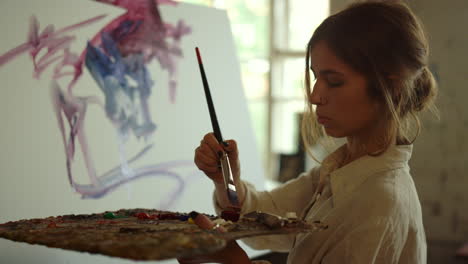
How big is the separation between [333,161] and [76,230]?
55 centimetres

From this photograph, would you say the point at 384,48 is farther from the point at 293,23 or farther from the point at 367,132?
the point at 293,23

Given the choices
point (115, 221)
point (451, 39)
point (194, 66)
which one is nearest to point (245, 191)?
point (115, 221)

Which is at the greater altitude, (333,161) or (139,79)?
(139,79)

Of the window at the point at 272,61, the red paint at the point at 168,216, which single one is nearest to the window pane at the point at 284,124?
the window at the point at 272,61

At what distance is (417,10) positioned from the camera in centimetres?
279

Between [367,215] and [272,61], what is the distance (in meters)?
2.81

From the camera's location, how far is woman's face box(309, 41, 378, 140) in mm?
898

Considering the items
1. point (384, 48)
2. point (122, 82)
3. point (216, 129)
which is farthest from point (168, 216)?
point (122, 82)

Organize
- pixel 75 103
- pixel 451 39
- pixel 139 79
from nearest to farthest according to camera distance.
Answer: pixel 75 103 → pixel 139 79 → pixel 451 39

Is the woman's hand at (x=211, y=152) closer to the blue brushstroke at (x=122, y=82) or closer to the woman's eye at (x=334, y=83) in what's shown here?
the woman's eye at (x=334, y=83)

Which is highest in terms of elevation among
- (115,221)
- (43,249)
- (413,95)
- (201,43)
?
(201,43)

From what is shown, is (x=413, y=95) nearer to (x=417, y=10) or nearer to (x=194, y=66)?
(x=194, y=66)

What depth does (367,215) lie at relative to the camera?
0.83 meters

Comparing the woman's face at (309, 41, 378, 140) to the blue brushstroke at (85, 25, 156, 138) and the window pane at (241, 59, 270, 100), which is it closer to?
the blue brushstroke at (85, 25, 156, 138)
